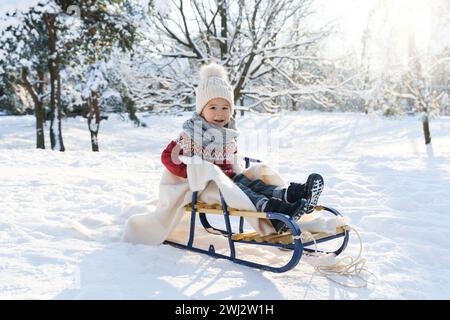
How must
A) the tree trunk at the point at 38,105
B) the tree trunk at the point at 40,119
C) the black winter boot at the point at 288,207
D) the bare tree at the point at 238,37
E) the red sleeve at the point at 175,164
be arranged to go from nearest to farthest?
the black winter boot at the point at 288,207, the red sleeve at the point at 175,164, the bare tree at the point at 238,37, the tree trunk at the point at 38,105, the tree trunk at the point at 40,119

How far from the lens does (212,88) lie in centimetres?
365

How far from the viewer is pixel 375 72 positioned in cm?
1355

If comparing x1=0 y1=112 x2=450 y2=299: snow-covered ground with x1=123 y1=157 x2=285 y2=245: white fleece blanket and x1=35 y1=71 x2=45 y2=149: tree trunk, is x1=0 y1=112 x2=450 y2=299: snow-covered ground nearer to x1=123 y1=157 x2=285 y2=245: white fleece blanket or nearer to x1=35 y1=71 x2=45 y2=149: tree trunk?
x1=123 y1=157 x2=285 y2=245: white fleece blanket

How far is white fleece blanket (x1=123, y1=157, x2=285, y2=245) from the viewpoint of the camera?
3.32m

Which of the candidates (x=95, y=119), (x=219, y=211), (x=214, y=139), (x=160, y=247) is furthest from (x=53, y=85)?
(x=219, y=211)

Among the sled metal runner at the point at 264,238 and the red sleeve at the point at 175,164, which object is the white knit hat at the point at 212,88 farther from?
the sled metal runner at the point at 264,238

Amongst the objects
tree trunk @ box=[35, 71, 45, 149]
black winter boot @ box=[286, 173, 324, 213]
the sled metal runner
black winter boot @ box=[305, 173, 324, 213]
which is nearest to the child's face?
the sled metal runner

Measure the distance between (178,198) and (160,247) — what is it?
1.25ft

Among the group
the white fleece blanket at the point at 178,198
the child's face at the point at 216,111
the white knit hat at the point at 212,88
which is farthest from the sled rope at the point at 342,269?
the white knit hat at the point at 212,88

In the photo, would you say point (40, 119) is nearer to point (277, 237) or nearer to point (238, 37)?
point (238, 37)

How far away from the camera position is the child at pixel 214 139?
3.36m

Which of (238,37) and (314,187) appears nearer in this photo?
(314,187)

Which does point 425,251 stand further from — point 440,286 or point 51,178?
point 51,178
